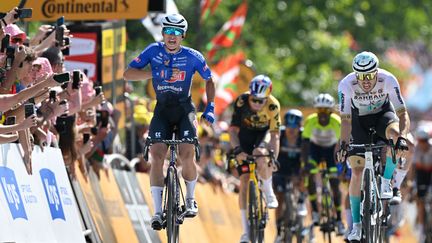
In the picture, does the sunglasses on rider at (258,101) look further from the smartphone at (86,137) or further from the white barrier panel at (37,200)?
the white barrier panel at (37,200)

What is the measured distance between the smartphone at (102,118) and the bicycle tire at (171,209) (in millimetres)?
3285

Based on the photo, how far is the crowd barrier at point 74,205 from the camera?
1234cm

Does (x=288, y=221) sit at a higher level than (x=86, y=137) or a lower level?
lower

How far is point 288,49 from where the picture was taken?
135 feet

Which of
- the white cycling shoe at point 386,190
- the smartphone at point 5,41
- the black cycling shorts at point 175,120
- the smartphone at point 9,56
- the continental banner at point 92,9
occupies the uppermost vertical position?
the continental banner at point 92,9

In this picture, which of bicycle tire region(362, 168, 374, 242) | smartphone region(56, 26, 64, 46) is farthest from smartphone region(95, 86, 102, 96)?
bicycle tire region(362, 168, 374, 242)

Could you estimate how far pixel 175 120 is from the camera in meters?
14.2

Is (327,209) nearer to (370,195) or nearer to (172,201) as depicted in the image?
(370,195)

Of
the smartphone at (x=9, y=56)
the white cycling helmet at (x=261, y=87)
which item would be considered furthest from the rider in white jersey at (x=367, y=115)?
the smartphone at (x=9, y=56)

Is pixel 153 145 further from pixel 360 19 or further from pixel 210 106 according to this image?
pixel 360 19

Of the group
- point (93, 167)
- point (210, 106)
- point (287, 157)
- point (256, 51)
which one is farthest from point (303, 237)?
point (256, 51)

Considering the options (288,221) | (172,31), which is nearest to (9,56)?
(172,31)

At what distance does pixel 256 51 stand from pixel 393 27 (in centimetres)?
644

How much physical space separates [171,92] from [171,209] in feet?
4.23
